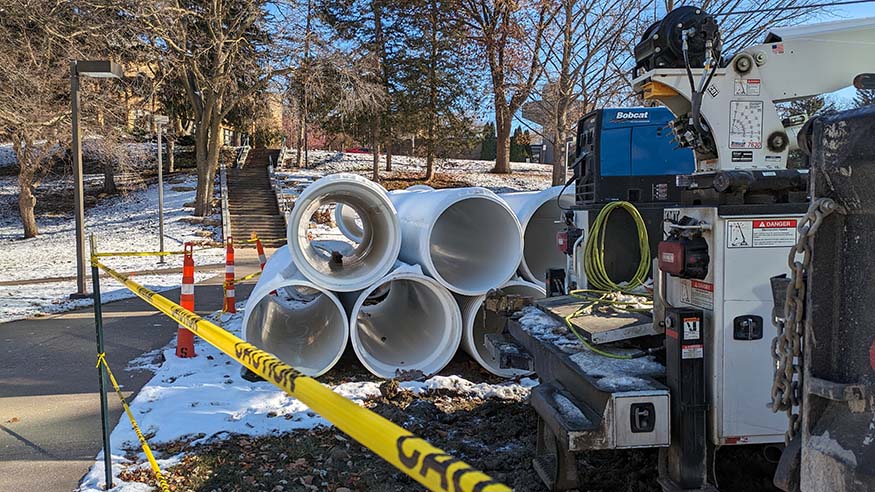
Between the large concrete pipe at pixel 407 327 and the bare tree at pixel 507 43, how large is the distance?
16.5 m

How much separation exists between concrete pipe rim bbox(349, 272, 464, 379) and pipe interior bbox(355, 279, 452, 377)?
1 centimetres

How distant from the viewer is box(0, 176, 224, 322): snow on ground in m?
11.8

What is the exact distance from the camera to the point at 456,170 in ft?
117

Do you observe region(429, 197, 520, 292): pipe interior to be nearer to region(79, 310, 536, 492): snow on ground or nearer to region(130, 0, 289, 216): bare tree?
region(79, 310, 536, 492): snow on ground

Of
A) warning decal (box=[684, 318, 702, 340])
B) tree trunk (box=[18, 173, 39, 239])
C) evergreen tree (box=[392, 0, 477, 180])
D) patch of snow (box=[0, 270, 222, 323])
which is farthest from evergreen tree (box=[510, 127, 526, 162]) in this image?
warning decal (box=[684, 318, 702, 340])

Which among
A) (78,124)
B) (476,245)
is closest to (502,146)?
(78,124)

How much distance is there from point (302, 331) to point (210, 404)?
261 cm

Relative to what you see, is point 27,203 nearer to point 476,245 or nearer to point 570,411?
point 476,245

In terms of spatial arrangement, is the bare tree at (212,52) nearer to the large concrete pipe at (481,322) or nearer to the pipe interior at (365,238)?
the pipe interior at (365,238)

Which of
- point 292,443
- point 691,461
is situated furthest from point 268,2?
point 691,461

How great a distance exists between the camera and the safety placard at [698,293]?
132 inches

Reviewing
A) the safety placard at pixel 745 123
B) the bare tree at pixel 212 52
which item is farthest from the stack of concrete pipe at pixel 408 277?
the bare tree at pixel 212 52

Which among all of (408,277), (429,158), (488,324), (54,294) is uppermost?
(429,158)

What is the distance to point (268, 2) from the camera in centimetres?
2398
